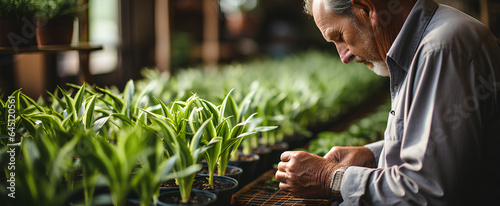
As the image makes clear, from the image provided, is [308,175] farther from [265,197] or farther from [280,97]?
[280,97]

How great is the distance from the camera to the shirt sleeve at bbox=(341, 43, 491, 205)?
→ 109 centimetres

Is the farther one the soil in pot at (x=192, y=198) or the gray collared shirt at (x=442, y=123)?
the soil in pot at (x=192, y=198)

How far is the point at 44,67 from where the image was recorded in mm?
4316

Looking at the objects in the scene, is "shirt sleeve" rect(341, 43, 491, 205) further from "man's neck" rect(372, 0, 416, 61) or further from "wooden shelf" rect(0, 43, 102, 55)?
"wooden shelf" rect(0, 43, 102, 55)

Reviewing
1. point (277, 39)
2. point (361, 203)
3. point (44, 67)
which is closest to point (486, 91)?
point (361, 203)

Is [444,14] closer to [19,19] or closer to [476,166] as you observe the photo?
[476,166]

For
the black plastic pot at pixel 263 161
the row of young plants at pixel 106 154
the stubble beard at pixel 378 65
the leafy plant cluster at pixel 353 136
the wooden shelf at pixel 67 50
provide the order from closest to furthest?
the row of young plants at pixel 106 154 < the stubble beard at pixel 378 65 < the wooden shelf at pixel 67 50 < the black plastic pot at pixel 263 161 < the leafy plant cluster at pixel 353 136

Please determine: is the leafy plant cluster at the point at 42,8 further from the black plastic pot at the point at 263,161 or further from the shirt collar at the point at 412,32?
the shirt collar at the point at 412,32

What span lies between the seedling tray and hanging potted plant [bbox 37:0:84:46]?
3.81 ft

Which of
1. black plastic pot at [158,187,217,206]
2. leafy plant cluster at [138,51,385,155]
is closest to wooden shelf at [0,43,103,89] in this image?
leafy plant cluster at [138,51,385,155]

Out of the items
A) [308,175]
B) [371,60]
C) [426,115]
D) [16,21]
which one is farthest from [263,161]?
[16,21]

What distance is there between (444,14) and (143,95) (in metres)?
1.20

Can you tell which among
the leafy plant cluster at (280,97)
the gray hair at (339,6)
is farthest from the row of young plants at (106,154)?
the gray hair at (339,6)

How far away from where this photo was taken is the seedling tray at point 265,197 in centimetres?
150
